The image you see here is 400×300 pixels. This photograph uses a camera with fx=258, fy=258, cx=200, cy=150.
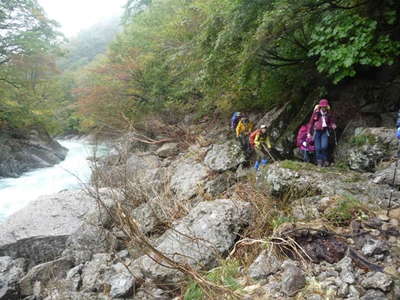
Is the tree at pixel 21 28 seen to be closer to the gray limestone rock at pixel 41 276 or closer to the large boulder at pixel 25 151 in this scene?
the large boulder at pixel 25 151

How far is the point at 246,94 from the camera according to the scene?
8.48 m

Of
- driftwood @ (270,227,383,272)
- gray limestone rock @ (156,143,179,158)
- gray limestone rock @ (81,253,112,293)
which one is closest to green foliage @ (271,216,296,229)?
driftwood @ (270,227,383,272)

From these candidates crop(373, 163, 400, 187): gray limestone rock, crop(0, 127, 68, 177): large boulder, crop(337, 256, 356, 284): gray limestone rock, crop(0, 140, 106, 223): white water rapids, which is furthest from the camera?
crop(0, 127, 68, 177): large boulder

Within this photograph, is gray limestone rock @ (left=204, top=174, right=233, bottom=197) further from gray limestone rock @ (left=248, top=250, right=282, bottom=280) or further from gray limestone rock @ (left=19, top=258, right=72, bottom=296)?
gray limestone rock @ (left=248, top=250, right=282, bottom=280)

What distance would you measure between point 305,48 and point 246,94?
2.92 m

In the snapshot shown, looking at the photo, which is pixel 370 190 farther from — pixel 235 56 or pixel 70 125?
pixel 70 125

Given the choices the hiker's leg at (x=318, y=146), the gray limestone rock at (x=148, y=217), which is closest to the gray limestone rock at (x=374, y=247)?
the hiker's leg at (x=318, y=146)

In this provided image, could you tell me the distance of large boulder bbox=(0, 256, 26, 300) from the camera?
425 centimetres

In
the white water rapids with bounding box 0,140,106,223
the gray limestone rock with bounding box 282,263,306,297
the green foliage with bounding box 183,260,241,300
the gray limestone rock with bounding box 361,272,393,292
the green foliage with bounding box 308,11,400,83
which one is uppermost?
the green foliage with bounding box 308,11,400,83

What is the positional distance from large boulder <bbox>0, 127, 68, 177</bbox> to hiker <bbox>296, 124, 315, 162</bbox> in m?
14.3

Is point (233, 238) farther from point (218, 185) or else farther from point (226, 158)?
point (226, 158)

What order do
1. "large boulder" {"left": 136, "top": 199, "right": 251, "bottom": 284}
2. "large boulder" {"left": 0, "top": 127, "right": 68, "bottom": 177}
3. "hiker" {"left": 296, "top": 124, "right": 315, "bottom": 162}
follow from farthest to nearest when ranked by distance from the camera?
"large boulder" {"left": 0, "top": 127, "right": 68, "bottom": 177}
"hiker" {"left": 296, "top": 124, "right": 315, "bottom": 162}
"large boulder" {"left": 136, "top": 199, "right": 251, "bottom": 284}

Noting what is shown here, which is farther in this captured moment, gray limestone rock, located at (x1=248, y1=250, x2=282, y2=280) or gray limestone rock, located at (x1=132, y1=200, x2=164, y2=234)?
gray limestone rock, located at (x1=132, y1=200, x2=164, y2=234)

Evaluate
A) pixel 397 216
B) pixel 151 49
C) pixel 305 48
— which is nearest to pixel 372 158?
pixel 397 216
